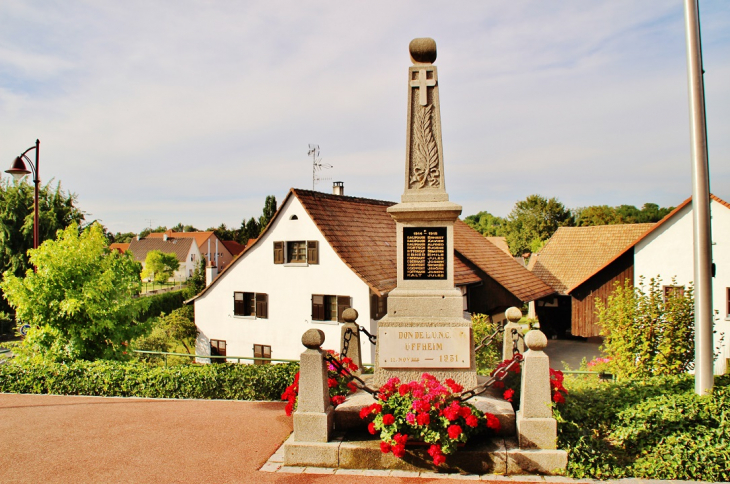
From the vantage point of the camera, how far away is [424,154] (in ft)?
25.2

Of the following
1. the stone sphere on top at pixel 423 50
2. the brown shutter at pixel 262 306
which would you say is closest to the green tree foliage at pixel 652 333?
the stone sphere on top at pixel 423 50

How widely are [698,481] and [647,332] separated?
10.9ft

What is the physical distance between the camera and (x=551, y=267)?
93.9ft

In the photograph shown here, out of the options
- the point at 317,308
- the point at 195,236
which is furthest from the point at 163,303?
the point at 195,236

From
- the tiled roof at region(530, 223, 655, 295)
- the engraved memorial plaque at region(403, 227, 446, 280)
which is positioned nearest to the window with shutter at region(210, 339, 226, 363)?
the tiled roof at region(530, 223, 655, 295)

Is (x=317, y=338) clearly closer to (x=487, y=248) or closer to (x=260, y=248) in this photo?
(x=260, y=248)

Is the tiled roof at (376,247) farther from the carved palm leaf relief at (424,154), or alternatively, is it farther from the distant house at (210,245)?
the distant house at (210,245)

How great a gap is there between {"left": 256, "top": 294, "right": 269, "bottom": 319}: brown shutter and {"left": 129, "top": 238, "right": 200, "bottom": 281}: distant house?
56677 millimetres

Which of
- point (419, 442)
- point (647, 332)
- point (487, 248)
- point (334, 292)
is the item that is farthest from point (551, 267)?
point (419, 442)

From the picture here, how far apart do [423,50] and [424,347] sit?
4.47 meters

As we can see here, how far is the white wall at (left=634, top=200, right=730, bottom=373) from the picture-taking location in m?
18.8

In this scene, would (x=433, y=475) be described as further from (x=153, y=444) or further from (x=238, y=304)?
(x=238, y=304)

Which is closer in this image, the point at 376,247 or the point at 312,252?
the point at 312,252

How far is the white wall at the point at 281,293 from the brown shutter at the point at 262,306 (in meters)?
0.18
